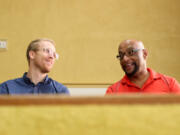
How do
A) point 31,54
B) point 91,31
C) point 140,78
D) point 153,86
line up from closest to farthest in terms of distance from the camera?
point 153,86 < point 140,78 < point 31,54 < point 91,31

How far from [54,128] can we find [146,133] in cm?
14

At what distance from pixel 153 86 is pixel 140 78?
0.14 metres

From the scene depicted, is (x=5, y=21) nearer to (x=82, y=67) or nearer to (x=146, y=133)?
(x=82, y=67)

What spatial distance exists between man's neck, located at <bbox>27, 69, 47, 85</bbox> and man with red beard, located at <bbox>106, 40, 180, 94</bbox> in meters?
0.46

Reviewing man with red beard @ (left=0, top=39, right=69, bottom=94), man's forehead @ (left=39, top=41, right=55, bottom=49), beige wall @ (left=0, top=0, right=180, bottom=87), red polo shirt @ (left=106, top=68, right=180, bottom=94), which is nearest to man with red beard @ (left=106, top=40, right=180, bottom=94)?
red polo shirt @ (left=106, top=68, right=180, bottom=94)

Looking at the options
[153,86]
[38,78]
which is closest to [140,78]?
[153,86]

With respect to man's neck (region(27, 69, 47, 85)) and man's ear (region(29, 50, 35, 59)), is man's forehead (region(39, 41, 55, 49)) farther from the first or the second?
man's neck (region(27, 69, 47, 85))

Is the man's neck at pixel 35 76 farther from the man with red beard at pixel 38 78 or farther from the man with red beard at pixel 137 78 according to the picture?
the man with red beard at pixel 137 78

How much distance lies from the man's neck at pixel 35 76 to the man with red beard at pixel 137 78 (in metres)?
0.46

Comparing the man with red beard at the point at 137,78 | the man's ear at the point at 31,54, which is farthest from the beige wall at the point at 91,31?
the man with red beard at the point at 137,78

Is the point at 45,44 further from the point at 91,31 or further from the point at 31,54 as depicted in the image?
the point at 91,31

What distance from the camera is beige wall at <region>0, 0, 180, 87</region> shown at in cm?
341

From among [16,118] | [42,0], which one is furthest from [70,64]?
[16,118]

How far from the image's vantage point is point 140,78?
198 centimetres
